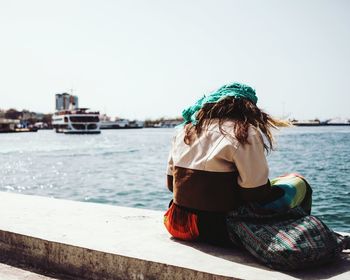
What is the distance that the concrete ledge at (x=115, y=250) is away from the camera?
250cm

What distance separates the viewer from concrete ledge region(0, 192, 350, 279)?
8.21 feet

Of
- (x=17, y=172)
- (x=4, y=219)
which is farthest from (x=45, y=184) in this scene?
(x=4, y=219)

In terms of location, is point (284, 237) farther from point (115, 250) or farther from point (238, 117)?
point (115, 250)

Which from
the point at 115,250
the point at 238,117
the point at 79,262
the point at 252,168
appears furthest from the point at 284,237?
the point at 79,262

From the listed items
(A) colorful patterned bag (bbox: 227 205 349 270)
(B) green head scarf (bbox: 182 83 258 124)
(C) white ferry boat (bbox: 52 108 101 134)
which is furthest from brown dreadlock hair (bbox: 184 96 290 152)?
(C) white ferry boat (bbox: 52 108 101 134)

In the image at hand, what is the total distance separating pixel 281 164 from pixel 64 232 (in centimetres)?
2357

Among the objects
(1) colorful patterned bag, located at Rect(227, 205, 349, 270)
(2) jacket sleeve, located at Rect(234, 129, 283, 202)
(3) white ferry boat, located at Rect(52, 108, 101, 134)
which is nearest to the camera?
(1) colorful patterned bag, located at Rect(227, 205, 349, 270)

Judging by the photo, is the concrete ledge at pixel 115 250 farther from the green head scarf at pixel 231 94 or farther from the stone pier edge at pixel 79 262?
the green head scarf at pixel 231 94

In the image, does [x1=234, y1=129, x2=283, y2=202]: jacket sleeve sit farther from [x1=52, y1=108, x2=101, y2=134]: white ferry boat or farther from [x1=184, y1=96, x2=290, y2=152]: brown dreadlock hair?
[x1=52, y1=108, x2=101, y2=134]: white ferry boat

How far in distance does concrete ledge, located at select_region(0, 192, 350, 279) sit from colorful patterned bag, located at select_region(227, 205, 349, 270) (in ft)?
0.23

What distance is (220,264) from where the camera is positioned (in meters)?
2.55

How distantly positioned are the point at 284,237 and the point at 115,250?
3.50 ft

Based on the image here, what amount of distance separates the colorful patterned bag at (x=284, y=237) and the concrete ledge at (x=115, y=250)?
0.07m

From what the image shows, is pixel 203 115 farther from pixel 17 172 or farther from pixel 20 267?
pixel 17 172
